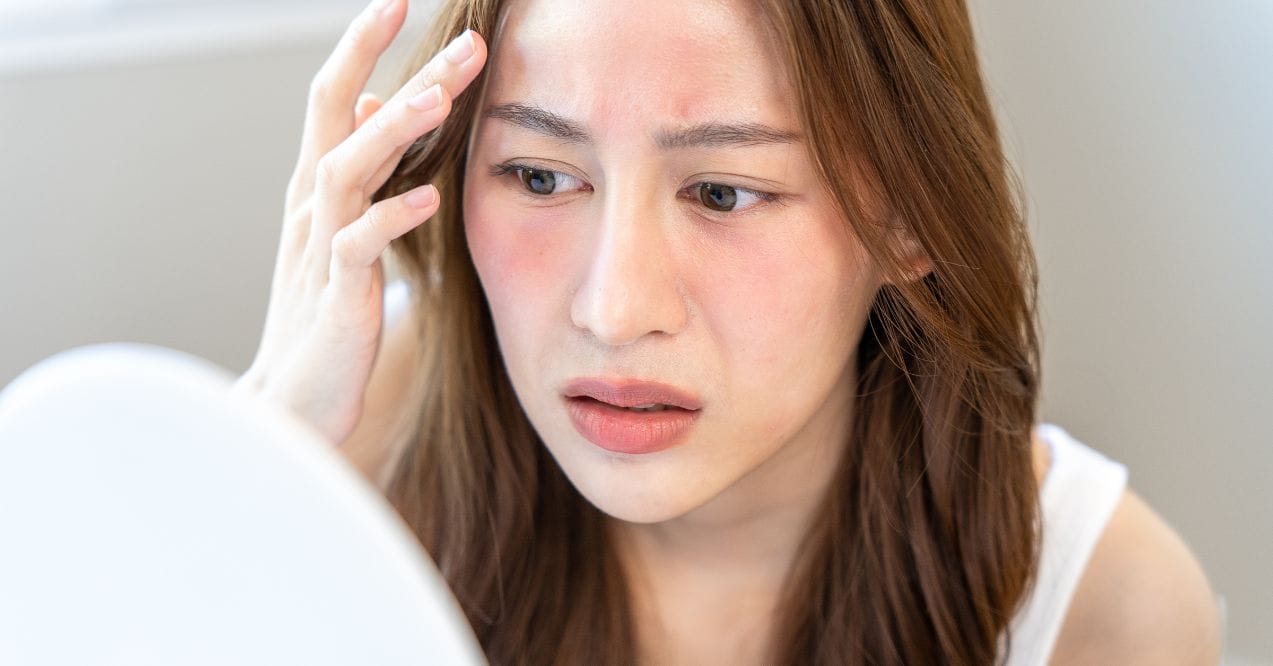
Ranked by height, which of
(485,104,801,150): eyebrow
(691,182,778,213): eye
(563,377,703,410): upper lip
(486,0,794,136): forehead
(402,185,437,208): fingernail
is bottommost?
(563,377,703,410): upper lip

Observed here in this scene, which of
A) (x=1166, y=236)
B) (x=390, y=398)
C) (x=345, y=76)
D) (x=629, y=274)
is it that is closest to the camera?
(x=629, y=274)

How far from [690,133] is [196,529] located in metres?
0.52

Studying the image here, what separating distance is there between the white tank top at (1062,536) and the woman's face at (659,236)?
0.31 meters

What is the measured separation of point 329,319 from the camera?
1011mm

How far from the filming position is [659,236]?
82cm

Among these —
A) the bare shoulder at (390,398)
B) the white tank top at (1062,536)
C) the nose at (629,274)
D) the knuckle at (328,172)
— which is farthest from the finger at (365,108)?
the white tank top at (1062,536)

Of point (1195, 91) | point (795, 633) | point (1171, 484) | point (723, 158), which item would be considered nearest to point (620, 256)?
point (723, 158)

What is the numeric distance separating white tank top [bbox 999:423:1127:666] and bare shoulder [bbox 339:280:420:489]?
2.01ft

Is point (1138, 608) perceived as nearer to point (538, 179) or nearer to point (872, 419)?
point (872, 419)

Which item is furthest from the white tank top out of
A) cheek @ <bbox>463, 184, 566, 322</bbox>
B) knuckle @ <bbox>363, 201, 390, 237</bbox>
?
knuckle @ <bbox>363, 201, 390, 237</bbox>

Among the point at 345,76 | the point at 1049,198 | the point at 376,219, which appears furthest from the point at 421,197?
the point at 1049,198

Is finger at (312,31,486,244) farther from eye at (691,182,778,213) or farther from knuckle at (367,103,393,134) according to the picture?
eye at (691,182,778,213)

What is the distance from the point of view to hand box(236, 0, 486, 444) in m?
0.90

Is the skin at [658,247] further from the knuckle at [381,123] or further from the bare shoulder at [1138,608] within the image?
the bare shoulder at [1138,608]
